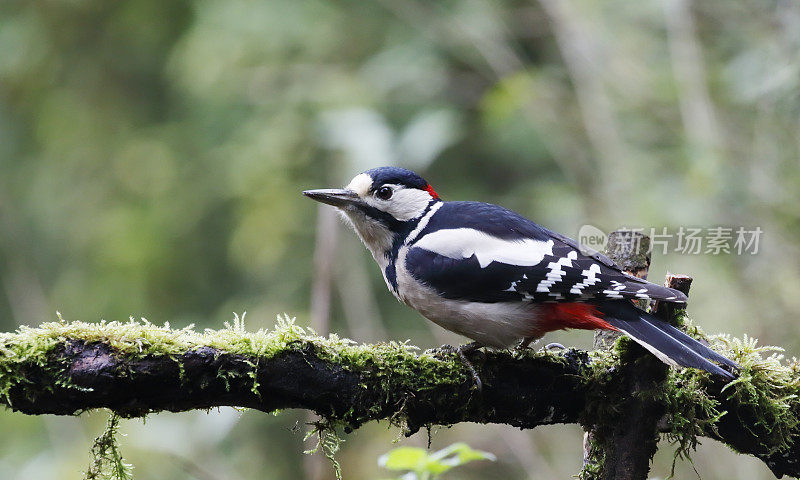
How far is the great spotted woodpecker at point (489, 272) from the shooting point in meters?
2.44

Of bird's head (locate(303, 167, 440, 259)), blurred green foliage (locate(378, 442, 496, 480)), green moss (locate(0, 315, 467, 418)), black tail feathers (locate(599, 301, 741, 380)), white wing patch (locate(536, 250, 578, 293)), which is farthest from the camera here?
bird's head (locate(303, 167, 440, 259))

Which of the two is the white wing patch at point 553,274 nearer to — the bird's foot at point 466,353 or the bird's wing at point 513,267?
the bird's wing at point 513,267

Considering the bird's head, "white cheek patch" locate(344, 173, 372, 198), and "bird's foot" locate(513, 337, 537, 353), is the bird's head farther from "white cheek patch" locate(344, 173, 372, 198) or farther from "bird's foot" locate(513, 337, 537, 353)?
"bird's foot" locate(513, 337, 537, 353)

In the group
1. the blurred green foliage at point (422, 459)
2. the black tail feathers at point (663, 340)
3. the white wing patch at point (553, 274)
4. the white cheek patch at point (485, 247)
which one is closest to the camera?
the blurred green foliage at point (422, 459)

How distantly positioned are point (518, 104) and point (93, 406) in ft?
11.5

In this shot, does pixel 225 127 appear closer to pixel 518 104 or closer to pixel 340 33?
pixel 340 33

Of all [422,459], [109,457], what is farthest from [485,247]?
[109,457]

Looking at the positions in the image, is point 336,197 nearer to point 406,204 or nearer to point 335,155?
point 406,204

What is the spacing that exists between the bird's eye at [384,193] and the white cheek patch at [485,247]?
31 centimetres

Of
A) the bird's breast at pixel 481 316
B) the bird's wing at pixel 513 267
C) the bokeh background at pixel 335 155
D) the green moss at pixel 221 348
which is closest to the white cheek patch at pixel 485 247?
the bird's wing at pixel 513 267

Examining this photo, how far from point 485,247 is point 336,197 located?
2.03ft

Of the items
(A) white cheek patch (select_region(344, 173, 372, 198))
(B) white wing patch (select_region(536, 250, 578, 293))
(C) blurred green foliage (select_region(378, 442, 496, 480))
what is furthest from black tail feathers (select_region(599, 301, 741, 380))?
(A) white cheek patch (select_region(344, 173, 372, 198))

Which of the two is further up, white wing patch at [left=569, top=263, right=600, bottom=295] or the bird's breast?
white wing patch at [left=569, top=263, right=600, bottom=295]

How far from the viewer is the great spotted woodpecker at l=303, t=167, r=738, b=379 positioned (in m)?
2.44
